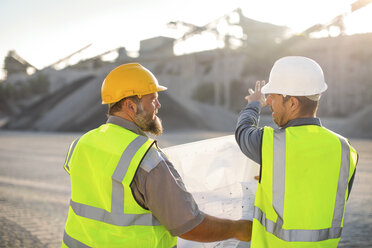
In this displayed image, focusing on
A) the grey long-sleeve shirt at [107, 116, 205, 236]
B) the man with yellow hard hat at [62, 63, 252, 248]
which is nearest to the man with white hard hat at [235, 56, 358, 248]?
the man with yellow hard hat at [62, 63, 252, 248]

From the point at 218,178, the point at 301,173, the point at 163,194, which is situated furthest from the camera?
the point at 218,178

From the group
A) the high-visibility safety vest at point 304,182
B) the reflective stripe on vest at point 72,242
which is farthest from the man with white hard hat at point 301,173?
the reflective stripe on vest at point 72,242

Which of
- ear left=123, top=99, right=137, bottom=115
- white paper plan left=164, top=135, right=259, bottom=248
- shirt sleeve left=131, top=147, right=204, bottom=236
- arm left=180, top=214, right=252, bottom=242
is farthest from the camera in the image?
white paper plan left=164, top=135, right=259, bottom=248

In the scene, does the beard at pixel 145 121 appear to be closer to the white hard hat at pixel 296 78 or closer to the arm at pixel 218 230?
the arm at pixel 218 230

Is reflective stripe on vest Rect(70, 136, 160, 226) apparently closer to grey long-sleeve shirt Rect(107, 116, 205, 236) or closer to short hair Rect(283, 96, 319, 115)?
grey long-sleeve shirt Rect(107, 116, 205, 236)

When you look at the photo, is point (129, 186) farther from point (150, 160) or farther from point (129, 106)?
point (129, 106)

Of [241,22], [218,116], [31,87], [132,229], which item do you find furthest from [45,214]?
[31,87]

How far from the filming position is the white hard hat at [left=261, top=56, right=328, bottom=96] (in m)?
2.03

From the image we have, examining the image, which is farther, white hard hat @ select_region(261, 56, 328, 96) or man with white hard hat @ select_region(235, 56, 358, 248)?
white hard hat @ select_region(261, 56, 328, 96)

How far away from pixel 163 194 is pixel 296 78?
3.06 ft

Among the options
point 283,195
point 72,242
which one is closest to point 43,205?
point 72,242

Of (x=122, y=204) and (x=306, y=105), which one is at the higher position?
(x=306, y=105)

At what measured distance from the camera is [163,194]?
1710mm

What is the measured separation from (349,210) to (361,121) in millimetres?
17043
